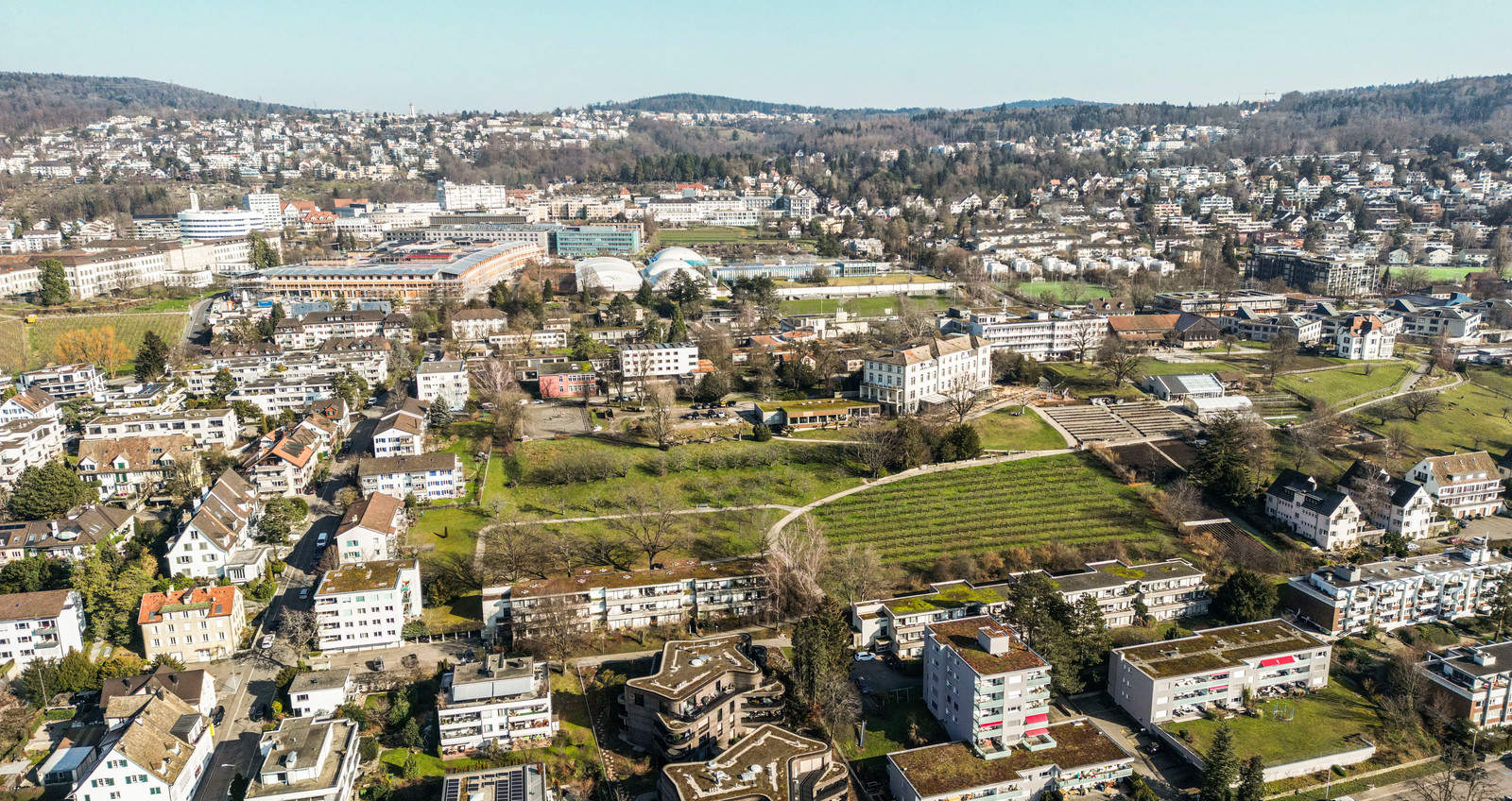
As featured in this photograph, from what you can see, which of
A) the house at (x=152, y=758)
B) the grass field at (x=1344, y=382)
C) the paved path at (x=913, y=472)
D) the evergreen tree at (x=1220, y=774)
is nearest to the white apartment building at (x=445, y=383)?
the paved path at (x=913, y=472)

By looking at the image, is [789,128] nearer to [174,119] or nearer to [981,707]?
[174,119]

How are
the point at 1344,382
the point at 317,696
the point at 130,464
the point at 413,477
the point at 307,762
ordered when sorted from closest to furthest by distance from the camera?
the point at 307,762 → the point at 317,696 → the point at 413,477 → the point at 130,464 → the point at 1344,382

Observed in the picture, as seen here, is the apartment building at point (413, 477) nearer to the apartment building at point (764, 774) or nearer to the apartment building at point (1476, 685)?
the apartment building at point (764, 774)

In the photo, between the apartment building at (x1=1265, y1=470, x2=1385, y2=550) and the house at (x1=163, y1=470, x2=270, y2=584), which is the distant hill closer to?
the house at (x1=163, y1=470, x2=270, y2=584)

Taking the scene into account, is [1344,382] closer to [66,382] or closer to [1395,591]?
[1395,591]

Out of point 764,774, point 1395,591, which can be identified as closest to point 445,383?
point 764,774

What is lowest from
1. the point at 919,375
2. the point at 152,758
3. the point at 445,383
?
the point at 152,758
